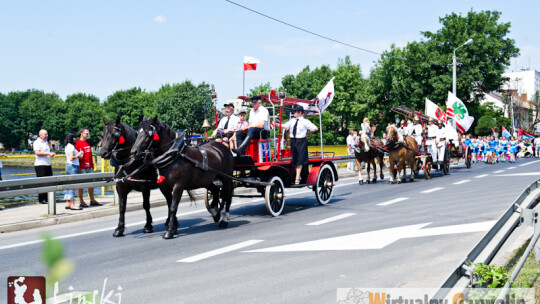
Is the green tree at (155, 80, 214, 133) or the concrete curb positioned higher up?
the green tree at (155, 80, 214, 133)

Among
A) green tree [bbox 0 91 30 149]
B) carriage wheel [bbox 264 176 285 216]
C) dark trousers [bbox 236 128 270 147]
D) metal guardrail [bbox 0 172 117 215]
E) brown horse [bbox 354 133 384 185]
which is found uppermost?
green tree [bbox 0 91 30 149]

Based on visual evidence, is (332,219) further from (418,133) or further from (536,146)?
(536,146)

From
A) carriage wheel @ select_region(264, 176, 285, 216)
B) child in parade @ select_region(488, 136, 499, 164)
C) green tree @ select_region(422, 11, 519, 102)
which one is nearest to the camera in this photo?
carriage wheel @ select_region(264, 176, 285, 216)

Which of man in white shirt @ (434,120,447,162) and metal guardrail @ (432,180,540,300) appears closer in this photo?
metal guardrail @ (432,180,540,300)

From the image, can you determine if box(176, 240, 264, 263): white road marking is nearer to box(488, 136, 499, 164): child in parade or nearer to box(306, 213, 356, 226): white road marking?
box(306, 213, 356, 226): white road marking

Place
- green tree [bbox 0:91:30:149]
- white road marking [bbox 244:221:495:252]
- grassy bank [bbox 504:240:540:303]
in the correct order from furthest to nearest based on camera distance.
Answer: green tree [bbox 0:91:30:149], white road marking [bbox 244:221:495:252], grassy bank [bbox 504:240:540:303]

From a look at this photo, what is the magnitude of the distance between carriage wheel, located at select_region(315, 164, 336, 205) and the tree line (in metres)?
15.9

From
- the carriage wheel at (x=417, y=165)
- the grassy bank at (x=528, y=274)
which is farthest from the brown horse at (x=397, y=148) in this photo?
the grassy bank at (x=528, y=274)

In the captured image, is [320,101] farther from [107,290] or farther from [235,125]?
[107,290]

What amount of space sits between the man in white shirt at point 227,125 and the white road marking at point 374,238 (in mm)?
3747

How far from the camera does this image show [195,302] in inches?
179

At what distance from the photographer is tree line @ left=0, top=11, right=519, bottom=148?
151 feet

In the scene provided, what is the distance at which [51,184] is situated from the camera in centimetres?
1102

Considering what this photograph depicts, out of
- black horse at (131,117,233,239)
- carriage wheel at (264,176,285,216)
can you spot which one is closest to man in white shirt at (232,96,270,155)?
carriage wheel at (264,176,285,216)
